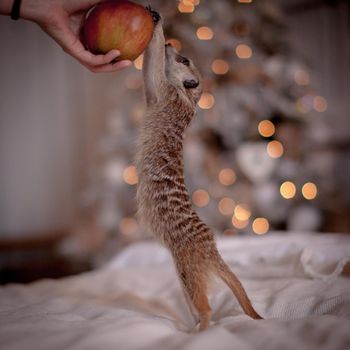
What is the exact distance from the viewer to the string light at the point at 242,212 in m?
2.71

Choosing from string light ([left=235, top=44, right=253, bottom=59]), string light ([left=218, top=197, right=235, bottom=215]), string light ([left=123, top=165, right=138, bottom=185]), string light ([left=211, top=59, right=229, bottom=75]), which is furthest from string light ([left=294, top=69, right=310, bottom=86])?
string light ([left=123, top=165, right=138, bottom=185])

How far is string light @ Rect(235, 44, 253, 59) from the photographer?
9.29ft

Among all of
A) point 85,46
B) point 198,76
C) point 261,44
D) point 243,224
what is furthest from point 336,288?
point 261,44

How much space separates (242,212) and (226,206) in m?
0.14

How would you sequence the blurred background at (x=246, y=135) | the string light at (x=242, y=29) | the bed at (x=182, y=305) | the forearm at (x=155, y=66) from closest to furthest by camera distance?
the bed at (x=182, y=305) → the forearm at (x=155, y=66) → the blurred background at (x=246, y=135) → the string light at (x=242, y=29)

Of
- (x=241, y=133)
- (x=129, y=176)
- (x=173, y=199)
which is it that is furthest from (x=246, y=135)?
(x=173, y=199)

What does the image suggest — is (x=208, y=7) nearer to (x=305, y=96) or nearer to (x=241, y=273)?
(x=305, y=96)

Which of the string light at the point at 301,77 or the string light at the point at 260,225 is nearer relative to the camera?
the string light at the point at 260,225

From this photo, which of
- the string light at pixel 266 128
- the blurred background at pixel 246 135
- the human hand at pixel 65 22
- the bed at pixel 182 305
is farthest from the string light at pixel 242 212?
the human hand at pixel 65 22

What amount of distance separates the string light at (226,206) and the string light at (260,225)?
160mm

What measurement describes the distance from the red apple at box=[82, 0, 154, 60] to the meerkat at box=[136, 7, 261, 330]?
0.17 meters

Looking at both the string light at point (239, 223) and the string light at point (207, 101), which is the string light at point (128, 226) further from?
the string light at point (207, 101)

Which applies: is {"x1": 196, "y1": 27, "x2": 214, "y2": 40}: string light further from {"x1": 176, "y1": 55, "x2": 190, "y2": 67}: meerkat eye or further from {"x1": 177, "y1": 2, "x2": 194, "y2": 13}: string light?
{"x1": 176, "y1": 55, "x2": 190, "y2": 67}: meerkat eye

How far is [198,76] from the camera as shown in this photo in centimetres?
117
